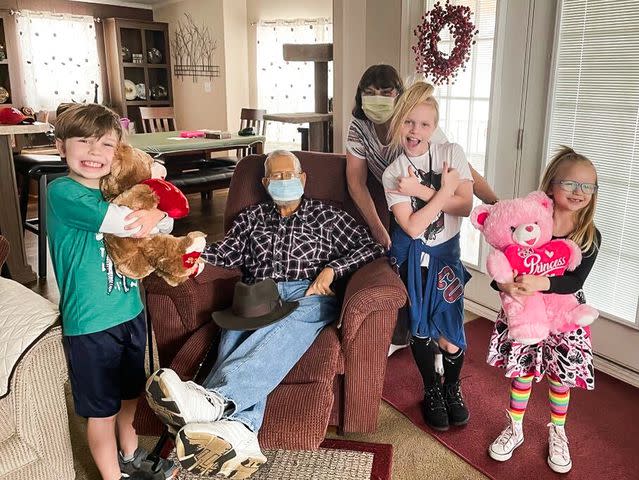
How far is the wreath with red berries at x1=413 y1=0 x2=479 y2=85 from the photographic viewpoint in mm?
2682

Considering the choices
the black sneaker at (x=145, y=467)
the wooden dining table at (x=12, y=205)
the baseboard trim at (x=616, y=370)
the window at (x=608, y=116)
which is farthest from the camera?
the wooden dining table at (x=12, y=205)

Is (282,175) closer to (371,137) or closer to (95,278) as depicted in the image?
(371,137)

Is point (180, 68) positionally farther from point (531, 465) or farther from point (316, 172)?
point (531, 465)

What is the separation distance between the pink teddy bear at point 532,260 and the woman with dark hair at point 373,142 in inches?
13.8

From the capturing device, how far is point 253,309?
1.78 m

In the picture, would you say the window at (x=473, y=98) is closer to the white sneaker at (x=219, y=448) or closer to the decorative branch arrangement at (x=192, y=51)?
the white sneaker at (x=219, y=448)

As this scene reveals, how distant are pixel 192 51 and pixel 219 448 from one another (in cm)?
622

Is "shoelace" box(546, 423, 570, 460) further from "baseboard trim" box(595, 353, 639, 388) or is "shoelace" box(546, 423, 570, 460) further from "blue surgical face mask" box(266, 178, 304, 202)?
"blue surgical face mask" box(266, 178, 304, 202)

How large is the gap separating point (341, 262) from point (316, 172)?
47 cm

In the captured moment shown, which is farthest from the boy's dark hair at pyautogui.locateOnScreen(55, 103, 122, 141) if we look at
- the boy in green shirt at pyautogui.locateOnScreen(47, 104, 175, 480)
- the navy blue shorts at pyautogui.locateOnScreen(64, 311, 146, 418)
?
the navy blue shorts at pyautogui.locateOnScreen(64, 311, 146, 418)

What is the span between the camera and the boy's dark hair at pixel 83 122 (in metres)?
1.43

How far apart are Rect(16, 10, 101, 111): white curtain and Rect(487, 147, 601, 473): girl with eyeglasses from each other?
6.29 meters

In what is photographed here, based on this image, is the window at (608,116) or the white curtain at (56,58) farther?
the white curtain at (56,58)

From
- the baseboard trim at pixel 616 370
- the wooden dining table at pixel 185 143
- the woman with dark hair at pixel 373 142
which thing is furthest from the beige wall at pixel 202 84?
the baseboard trim at pixel 616 370
